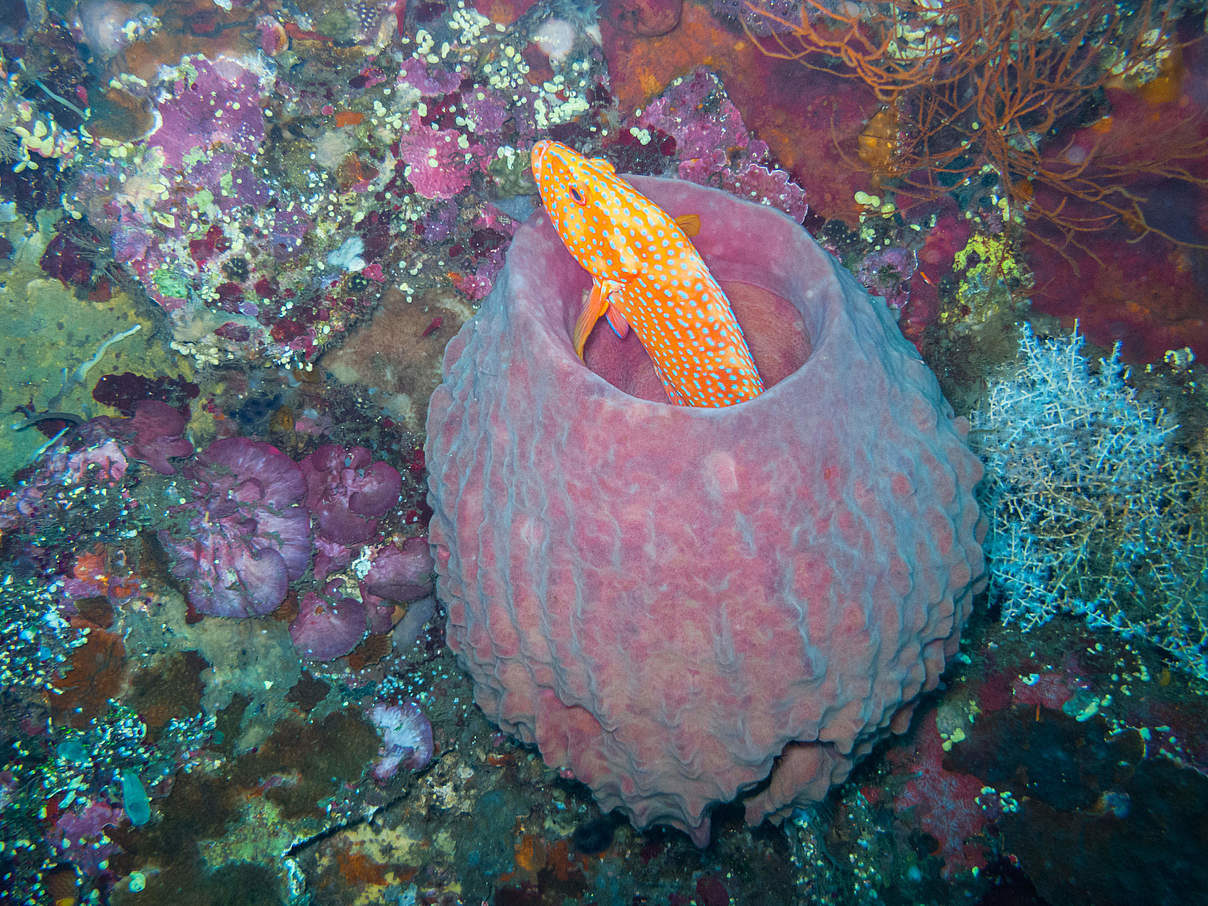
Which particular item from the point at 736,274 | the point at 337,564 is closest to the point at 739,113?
the point at 736,274

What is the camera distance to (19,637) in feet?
10.3

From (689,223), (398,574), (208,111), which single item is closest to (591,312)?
(689,223)

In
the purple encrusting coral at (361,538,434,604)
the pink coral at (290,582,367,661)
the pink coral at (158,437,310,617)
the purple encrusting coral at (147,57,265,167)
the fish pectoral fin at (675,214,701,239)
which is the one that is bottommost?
the pink coral at (290,582,367,661)

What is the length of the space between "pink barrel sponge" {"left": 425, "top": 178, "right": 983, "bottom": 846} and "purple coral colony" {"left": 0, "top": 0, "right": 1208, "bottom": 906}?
48mm

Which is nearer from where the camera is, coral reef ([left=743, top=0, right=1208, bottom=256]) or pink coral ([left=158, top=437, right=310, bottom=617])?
coral reef ([left=743, top=0, right=1208, bottom=256])

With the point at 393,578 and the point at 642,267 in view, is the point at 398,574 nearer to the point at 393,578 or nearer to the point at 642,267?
the point at 393,578

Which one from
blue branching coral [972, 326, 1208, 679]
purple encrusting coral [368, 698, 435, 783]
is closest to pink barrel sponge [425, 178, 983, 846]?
blue branching coral [972, 326, 1208, 679]

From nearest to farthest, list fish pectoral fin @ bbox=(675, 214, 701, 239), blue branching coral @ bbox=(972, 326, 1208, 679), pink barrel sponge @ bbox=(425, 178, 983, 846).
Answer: pink barrel sponge @ bbox=(425, 178, 983, 846)
fish pectoral fin @ bbox=(675, 214, 701, 239)
blue branching coral @ bbox=(972, 326, 1208, 679)

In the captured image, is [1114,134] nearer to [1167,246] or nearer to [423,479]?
[1167,246]

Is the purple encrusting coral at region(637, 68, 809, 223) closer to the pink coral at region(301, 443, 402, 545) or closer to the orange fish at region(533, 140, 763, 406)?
the orange fish at region(533, 140, 763, 406)

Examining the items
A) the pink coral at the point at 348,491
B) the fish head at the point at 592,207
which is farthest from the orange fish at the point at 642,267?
the pink coral at the point at 348,491

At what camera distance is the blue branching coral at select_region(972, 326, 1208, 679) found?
3.33m

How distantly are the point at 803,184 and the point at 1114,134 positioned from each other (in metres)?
1.72

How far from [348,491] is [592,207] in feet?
9.06
